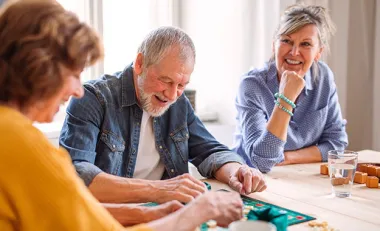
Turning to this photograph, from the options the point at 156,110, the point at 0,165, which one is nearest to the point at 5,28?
the point at 0,165

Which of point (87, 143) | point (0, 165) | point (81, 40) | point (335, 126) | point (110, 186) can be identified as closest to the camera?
point (0, 165)

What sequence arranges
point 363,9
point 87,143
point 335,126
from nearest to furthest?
point 87,143 → point 335,126 → point 363,9

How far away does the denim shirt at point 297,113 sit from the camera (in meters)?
2.45

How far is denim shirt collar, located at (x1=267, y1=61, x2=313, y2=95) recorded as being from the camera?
2588 millimetres

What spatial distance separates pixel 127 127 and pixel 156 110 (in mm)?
134

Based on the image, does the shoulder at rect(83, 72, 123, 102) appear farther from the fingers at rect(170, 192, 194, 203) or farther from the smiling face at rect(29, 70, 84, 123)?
the smiling face at rect(29, 70, 84, 123)

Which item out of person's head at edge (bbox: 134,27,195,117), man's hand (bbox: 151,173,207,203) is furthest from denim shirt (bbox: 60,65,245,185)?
man's hand (bbox: 151,173,207,203)

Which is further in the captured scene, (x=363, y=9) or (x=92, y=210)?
(x=363, y=9)

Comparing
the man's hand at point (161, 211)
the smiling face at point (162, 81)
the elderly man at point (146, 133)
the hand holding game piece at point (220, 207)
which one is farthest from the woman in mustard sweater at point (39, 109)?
the smiling face at point (162, 81)

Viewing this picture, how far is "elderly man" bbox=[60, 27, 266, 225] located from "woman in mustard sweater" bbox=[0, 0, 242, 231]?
0.67 metres

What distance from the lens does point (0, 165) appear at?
103cm

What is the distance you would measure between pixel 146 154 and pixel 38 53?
1.11 m

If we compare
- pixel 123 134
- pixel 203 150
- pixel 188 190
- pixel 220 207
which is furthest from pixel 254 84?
pixel 220 207

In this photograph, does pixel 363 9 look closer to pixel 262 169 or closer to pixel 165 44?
pixel 262 169
